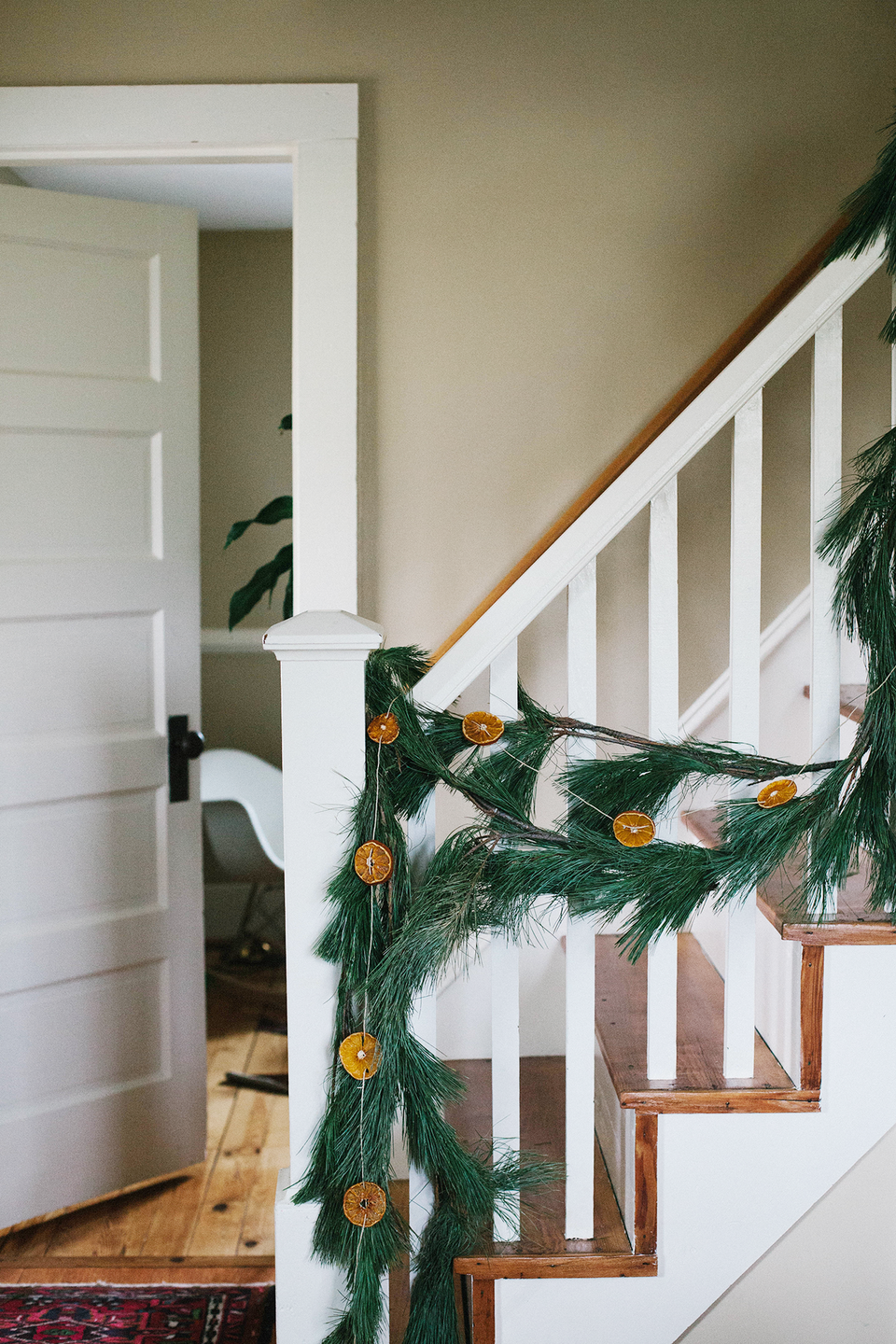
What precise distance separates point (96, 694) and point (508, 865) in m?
1.13

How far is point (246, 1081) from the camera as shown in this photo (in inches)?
97.4

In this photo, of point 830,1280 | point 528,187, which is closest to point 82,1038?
point 830,1280

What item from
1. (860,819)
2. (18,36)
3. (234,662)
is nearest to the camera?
(860,819)

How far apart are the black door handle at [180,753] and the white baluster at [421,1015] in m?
0.93

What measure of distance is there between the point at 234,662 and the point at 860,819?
2705mm

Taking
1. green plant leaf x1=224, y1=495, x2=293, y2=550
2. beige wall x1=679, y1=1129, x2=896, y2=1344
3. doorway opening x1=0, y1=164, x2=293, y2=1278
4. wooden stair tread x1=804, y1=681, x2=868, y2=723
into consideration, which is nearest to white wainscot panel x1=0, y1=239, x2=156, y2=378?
green plant leaf x1=224, y1=495, x2=293, y2=550

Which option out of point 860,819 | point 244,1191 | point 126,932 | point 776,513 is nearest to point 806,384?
point 776,513

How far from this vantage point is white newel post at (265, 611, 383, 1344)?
Result: 44.9 inches

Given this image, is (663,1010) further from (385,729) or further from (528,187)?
(528,187)

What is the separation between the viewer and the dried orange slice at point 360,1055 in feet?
3.63

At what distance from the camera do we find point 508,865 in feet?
→ 3.68

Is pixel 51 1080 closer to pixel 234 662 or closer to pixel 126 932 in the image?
pixel 126 932

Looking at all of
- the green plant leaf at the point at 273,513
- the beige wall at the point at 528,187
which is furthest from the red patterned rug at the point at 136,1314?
the green plant leaf at the point at 273,513

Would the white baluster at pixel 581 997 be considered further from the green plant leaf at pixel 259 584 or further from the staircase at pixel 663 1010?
the green plant leaf at pixel 259 584
